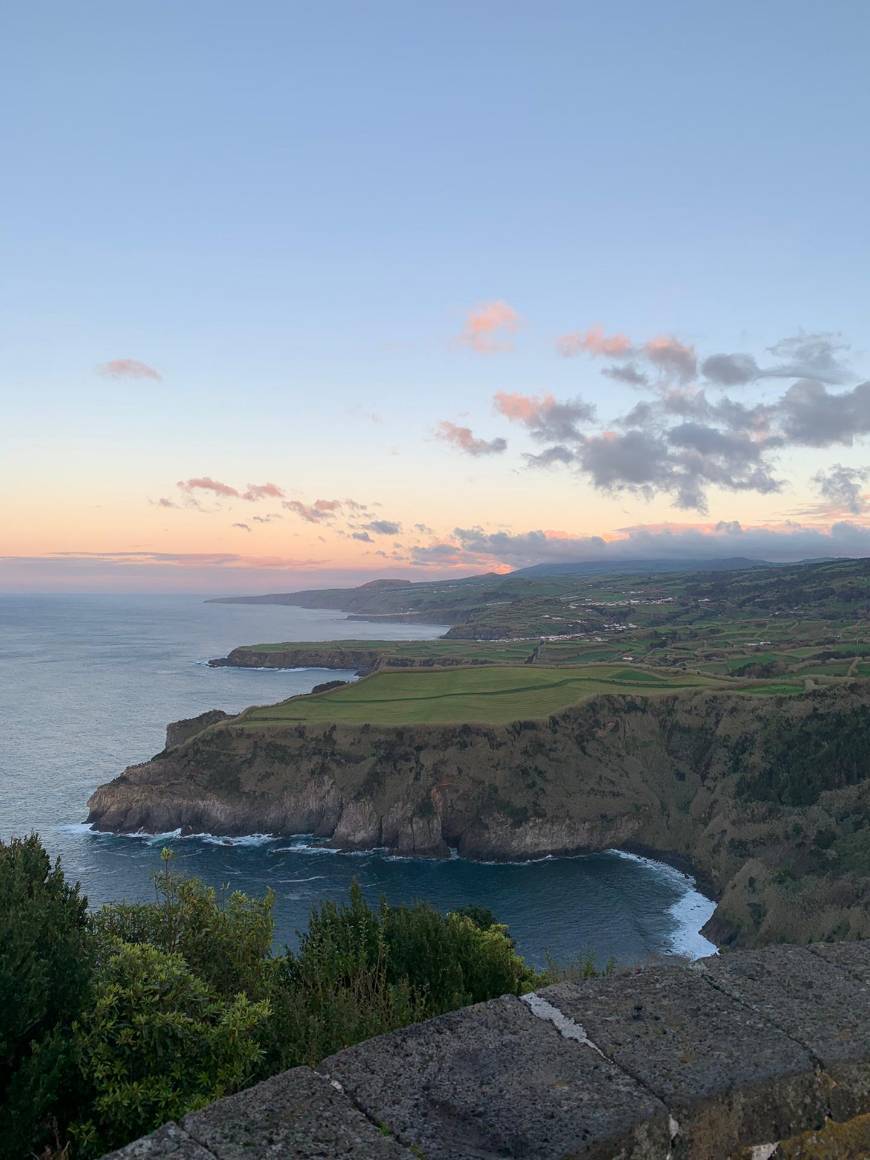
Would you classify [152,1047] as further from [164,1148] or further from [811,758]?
[811,758]

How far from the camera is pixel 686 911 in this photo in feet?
172

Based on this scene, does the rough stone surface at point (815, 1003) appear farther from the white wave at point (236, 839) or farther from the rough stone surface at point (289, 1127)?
the white wave at point (236, 839)

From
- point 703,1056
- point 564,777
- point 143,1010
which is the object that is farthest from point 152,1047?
point 564,777

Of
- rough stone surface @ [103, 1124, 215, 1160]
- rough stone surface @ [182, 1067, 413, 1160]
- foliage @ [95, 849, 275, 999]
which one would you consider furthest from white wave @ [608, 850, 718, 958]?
rough stone surface @ [103, 1124, 215, 1160]

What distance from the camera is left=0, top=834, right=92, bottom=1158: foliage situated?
5.60 meters

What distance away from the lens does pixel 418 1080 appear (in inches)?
180

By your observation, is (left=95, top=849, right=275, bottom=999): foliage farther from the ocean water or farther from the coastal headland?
the coastal headland

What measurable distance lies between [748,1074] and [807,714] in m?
73.9

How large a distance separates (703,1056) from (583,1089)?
0.84 m

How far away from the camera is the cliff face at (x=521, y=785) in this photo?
207ft

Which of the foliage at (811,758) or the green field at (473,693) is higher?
the green field at (473,693)

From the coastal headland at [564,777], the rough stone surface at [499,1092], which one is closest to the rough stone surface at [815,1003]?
the rough stone surface at [499,1092]

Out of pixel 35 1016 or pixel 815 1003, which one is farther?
pixel 35 1016

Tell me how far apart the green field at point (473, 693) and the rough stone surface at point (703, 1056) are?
6909cm
